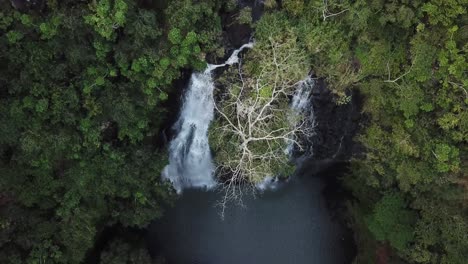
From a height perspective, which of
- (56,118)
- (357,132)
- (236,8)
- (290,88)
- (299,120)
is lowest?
(357,132)

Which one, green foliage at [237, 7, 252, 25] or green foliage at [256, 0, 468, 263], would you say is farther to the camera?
green foliage at [237, 7, 252, 25]

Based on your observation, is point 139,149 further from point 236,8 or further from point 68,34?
point 236,8

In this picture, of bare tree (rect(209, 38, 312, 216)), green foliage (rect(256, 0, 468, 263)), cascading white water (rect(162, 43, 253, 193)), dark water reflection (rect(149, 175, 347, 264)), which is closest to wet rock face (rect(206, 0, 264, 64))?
cascading white water (rect(162, 43, 253, 193))

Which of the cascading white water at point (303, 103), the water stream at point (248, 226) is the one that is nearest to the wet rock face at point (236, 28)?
the cascading white water at point (303, 103)

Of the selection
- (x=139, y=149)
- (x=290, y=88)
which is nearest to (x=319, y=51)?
(x=290, y=88)

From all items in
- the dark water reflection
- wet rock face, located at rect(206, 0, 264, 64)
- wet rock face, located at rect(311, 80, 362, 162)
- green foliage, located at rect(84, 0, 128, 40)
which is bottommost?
the dark water reflection

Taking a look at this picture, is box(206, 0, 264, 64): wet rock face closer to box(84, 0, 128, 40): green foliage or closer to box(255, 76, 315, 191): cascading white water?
box(255, 76, 315, 191): cascading white water
